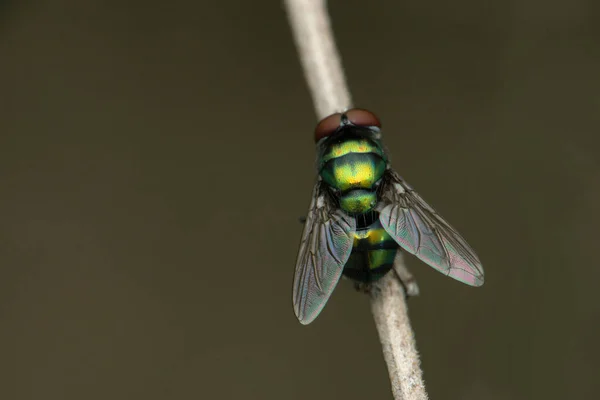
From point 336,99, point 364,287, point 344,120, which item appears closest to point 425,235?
point 364,287

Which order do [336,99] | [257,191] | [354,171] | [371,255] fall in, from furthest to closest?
[257,191] < [336,99] < [354,171] < [371,255]

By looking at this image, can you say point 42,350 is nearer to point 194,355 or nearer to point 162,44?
point 194,355

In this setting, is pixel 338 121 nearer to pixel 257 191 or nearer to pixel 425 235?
pixel 425 235

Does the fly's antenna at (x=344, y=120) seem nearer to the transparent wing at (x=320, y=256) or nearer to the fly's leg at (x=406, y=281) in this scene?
the transparent wing at (x=320, y=256)

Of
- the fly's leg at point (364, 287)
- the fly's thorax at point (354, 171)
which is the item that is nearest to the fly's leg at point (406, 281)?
the fly's leg at point (364, 287)

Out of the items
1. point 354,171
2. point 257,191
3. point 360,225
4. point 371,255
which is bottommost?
point 371,255

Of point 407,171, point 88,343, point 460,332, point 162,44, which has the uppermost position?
point 162,44

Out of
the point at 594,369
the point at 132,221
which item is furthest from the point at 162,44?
the point at 594,369
